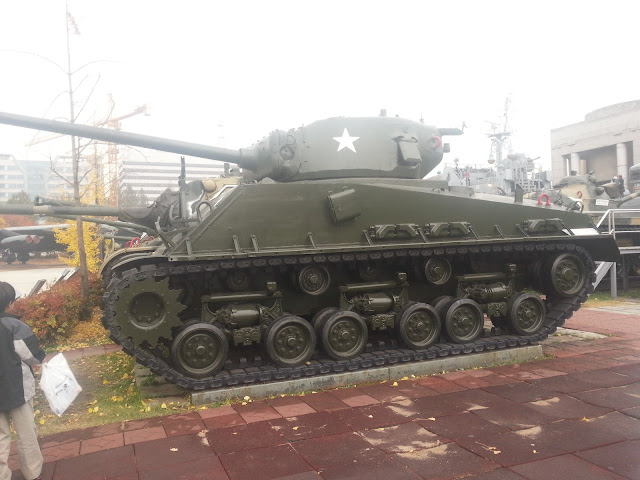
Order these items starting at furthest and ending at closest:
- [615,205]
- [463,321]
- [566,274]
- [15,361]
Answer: [615,205] < [566,274] < [463,321] < [15,361]

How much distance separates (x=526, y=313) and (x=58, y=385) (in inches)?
269

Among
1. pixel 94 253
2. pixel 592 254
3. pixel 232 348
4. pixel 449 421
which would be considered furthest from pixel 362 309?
pixel 94 253

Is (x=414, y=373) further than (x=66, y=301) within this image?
No

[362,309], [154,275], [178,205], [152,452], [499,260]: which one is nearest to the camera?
[152,452]

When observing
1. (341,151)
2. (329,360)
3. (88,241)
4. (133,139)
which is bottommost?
(329,360)

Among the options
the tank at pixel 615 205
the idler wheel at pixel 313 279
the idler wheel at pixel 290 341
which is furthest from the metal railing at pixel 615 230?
the idler wheel at pixel 290 341

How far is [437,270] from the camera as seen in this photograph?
26.8ft

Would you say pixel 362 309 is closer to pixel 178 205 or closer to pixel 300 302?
pixel 300 302

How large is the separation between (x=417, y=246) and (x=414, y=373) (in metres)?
1.79

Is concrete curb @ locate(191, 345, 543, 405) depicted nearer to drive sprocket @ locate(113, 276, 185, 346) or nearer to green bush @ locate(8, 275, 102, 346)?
drive sprocket @ locate(113, 276, 185, 346)

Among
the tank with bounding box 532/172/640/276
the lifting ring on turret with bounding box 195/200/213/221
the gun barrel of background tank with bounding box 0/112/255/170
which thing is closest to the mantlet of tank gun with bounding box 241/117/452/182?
the gun barrel of background tank with bounding box 0/112/255/170

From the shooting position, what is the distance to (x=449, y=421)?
5703mm

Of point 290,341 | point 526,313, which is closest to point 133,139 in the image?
point 290,341

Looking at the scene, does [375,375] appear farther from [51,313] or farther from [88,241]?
[88,241]
